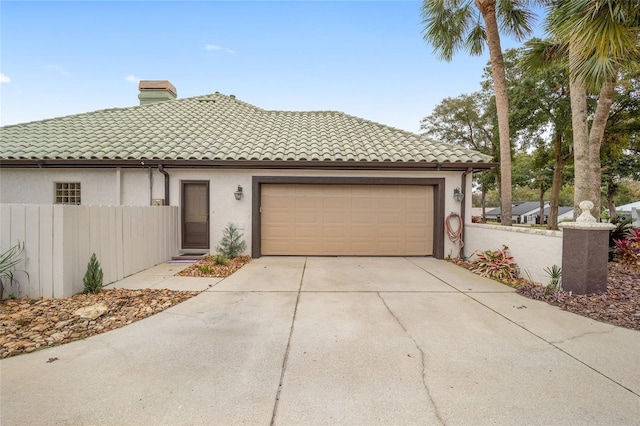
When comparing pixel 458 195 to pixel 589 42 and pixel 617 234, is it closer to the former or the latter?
Result: pixel 617 234

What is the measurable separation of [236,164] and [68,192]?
198 inches

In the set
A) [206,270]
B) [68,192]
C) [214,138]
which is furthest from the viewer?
[214,138]

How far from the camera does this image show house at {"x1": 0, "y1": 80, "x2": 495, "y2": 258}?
24.3ft

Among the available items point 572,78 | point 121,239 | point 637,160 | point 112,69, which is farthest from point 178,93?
point 637,160

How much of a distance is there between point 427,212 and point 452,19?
5942mm

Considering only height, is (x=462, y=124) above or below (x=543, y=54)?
above

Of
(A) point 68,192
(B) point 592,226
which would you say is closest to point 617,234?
(B) point 592,226

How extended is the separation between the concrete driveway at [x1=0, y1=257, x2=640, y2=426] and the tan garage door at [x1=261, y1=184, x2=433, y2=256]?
11.9 feet

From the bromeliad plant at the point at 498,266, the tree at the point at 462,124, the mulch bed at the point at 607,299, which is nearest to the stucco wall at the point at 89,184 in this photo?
the bromeliad plant at the point at 498,266

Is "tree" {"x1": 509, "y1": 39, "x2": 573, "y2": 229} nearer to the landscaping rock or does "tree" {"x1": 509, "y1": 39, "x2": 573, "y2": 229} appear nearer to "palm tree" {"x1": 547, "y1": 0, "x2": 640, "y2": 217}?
"palm tree" {"x1": 547, "y1": 0, "x2": 640, "y2": 217}

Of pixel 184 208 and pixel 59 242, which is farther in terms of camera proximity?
pixel 184 208

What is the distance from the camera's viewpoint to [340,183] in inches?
307

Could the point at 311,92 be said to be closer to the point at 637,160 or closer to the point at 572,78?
the point at 572,78

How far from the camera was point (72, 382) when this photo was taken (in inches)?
90.4
